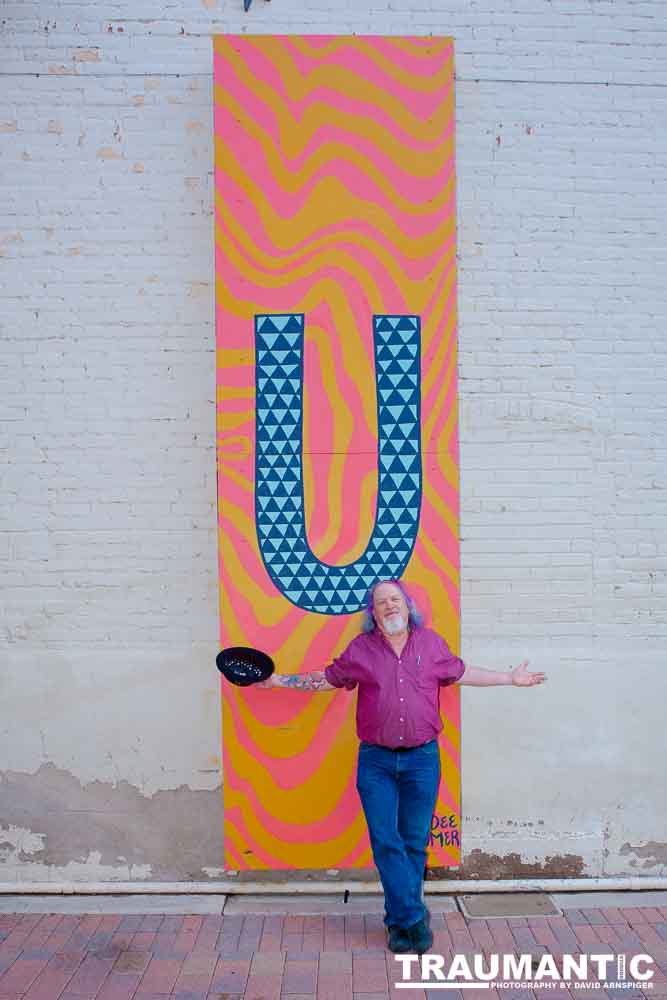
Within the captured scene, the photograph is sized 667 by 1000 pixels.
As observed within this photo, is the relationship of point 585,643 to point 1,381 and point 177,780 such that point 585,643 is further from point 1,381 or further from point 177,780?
point 1,381

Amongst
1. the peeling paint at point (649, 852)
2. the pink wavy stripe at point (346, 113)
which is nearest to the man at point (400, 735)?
the peeling paint at point (649, 852)

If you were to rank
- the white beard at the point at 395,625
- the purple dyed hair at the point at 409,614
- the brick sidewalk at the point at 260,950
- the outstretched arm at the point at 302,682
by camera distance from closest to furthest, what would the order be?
the brick sidewalk at the point at 260,950 < the white beard at the point at 395,625 < the purple dyed hair at the point at 409,614 < the outstretched arm at the point at 302,682

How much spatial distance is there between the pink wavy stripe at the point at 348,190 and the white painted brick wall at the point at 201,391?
294 millimetres

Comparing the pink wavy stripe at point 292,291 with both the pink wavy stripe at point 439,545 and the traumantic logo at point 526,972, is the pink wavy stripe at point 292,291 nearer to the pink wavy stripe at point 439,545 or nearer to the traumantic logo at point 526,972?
the pink wavy stripe at point 439,545

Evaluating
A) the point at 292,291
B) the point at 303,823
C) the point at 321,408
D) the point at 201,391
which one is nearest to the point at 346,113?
the point at 292,291

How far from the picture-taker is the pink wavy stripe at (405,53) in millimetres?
4812

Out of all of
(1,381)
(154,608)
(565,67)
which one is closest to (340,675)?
(154,608)

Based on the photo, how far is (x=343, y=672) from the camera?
173 inches

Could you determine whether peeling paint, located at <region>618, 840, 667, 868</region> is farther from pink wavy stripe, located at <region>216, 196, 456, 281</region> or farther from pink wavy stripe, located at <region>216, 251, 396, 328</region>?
pink wavy stripe, located at <region>216, 196, 456, 281</region>

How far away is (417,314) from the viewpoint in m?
4.89

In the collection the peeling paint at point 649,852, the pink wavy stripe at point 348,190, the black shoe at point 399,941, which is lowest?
the black shoe at point 399,941

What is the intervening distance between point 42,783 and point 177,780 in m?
0.77

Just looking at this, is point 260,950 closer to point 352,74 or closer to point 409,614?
point 409,614

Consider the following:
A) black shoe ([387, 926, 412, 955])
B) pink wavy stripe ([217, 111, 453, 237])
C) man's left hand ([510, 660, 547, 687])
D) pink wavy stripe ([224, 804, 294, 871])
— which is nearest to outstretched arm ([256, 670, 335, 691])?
pink wavy stripe ([224, 804, 294, 871])
